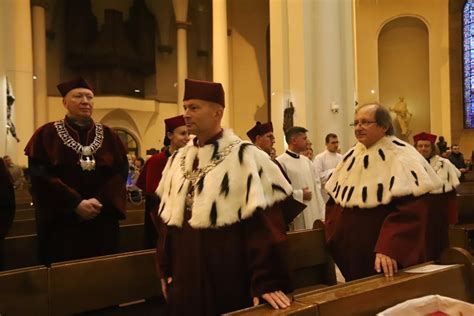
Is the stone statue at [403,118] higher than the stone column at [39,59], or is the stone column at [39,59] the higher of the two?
the stone column at [39,59]

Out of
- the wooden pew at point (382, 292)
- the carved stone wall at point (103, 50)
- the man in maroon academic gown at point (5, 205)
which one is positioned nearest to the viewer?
the wooden pew at point (382, 292)

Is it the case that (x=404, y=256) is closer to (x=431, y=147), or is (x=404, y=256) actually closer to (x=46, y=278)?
(x=46, y=278)

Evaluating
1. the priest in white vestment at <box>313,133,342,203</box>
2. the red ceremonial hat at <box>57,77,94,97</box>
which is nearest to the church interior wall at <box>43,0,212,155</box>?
the priest in white vestment at <box>313,133,342,203</box>

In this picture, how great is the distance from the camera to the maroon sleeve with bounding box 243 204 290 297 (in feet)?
6.82

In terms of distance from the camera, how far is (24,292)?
7.80 feet

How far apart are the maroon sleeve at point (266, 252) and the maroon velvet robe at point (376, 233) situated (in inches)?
26.1

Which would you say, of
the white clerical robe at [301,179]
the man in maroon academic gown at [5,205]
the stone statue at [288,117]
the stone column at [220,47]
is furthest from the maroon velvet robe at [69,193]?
the stone column at [220,47]

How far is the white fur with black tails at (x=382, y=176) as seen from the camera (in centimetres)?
267

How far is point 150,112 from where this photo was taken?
787 inches

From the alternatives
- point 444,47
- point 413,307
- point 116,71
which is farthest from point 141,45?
point 413,307

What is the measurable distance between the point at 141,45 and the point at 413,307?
63.5 feet

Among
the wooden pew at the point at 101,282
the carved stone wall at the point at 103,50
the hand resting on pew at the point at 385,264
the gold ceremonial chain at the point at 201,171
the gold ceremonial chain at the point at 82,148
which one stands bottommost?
the wooden pew at the point at 101,282

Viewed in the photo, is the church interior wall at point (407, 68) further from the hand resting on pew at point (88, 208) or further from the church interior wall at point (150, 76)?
the hand resting on pew at point (88, 208)

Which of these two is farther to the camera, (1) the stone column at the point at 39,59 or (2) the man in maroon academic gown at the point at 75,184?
(1) the stone column at the point at 39,59
